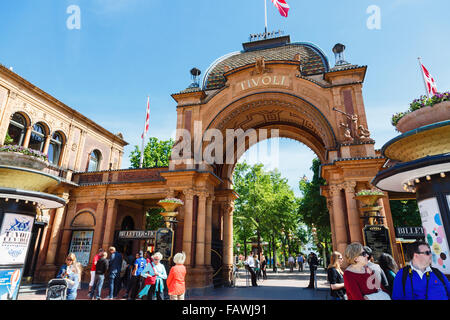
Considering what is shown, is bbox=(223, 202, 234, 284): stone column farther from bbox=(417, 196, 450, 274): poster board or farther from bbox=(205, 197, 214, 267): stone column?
bbox=(417, 196, 450, 274): poster board

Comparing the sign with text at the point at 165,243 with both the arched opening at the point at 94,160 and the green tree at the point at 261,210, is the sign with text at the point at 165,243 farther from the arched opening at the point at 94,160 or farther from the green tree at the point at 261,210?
the green tree at the point at 261,210

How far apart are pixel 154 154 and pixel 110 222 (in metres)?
16.1

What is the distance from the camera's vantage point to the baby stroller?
20.0 ft

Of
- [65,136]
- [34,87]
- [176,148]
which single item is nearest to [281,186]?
[176,148]

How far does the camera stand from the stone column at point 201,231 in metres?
13.3

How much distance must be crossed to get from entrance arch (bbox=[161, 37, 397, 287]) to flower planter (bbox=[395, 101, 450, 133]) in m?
6.10

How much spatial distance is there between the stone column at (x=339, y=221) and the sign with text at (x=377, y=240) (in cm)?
236

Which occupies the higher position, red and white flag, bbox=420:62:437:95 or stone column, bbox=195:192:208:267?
red and white flag, bbox=420:62:437:95

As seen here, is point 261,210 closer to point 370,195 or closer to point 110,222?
point 110,222

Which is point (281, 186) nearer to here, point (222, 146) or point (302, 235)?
point (302, 235)

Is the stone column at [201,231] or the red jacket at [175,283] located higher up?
the stone column at [201,231]

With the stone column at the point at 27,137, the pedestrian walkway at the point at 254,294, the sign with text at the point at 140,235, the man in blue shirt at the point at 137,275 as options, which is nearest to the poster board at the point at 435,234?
the pedestrian walkway at the point at 254,294

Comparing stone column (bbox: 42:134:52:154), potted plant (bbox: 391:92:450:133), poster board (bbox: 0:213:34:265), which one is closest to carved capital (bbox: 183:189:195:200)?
poster board (bbox: 0:213:34:265)

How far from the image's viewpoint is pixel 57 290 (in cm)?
615
